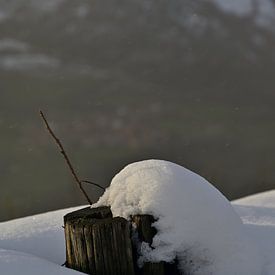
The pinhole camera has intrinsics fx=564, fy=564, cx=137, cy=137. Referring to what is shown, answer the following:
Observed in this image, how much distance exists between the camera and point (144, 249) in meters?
2.46

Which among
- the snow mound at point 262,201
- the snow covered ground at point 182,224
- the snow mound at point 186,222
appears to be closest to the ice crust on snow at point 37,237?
the snow covered ground at point 182,224

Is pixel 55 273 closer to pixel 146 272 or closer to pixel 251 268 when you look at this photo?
pixel 146 272

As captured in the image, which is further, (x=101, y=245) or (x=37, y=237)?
(x=37, y=237)

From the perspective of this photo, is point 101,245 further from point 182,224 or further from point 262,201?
point 262,201

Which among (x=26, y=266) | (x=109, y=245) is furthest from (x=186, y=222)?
(x=26, y=266)

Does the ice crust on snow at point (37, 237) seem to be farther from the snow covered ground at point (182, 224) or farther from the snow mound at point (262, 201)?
the snow mound at point (262, 201)

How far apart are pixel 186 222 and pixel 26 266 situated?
0.71m

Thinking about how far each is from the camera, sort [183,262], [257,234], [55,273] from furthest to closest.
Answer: [257,234] → [183,262] → [55,273]

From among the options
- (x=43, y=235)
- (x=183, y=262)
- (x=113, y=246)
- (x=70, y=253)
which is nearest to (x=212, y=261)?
(x=183, y=262)

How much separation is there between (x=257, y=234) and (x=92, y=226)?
3.49ft

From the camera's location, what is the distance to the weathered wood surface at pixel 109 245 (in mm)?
2414

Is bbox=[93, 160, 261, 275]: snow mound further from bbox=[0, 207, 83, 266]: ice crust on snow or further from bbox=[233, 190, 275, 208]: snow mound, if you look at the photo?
bbox=[233, 190, 275, 208]: snow mound

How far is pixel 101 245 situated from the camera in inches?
95.4

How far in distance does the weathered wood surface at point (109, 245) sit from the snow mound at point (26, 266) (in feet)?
0.32
